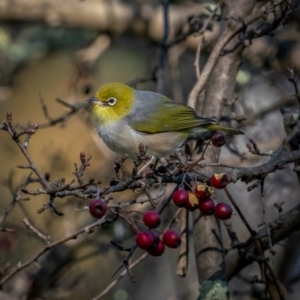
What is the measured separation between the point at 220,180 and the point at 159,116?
1.66m

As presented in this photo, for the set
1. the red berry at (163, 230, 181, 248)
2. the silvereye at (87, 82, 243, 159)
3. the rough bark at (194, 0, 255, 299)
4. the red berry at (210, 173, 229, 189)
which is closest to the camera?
the red berry at (210, 173, 229, 189)

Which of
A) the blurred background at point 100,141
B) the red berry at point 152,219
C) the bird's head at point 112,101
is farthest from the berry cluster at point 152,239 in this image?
the blurred background at point 100,141


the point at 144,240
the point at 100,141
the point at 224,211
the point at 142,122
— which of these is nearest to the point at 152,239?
the point at 144,240

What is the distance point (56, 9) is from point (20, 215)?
1935 mm

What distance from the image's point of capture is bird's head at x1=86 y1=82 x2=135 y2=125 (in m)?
4.09

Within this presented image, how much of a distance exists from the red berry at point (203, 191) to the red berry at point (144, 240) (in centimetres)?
28

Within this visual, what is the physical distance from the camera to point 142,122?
13.3ft

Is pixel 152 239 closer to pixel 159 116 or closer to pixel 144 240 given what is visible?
pixel 144 240

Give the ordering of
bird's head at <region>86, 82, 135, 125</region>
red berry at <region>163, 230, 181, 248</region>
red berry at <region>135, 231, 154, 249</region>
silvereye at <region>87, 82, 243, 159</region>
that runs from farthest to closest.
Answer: bird's head at <region>86, 82, 135, 125</region>
silvereye at <region>87, 82, 243, 159</region>
red berry at <region>163, 230, 181, 248</region>
red berry at <region>135, 231, 154, 249</region>

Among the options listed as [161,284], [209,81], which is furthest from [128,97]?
[161,284]

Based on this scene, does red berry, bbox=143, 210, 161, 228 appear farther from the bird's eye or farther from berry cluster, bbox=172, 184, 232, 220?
the bird's eye

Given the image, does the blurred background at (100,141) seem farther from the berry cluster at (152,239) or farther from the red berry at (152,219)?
the red berry at (152,219)

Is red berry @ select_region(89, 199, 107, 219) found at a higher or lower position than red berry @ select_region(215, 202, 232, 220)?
higher

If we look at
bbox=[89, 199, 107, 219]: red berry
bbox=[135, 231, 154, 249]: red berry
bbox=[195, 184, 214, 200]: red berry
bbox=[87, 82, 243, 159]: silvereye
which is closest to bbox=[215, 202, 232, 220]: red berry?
bbox=[195, 184, 214, 200]: red berry
